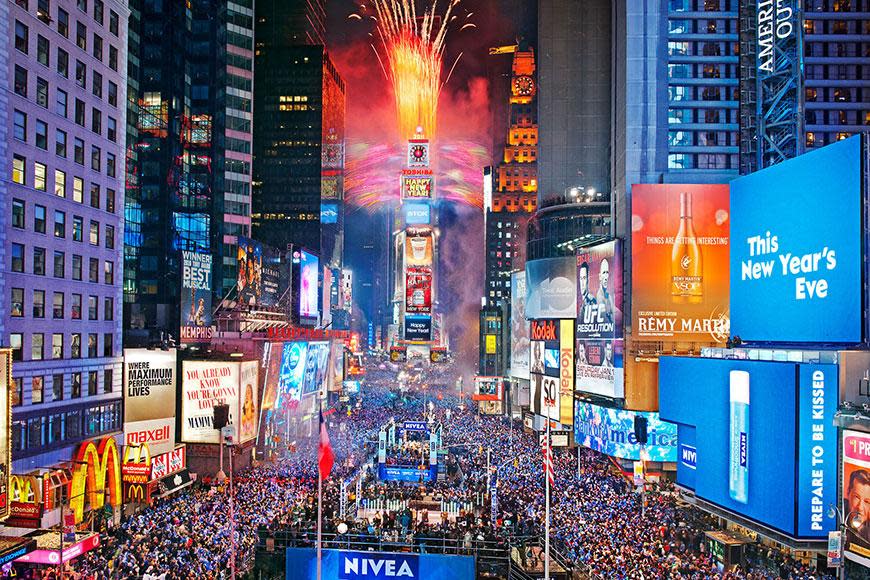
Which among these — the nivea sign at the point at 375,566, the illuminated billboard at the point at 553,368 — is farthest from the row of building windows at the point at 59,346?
the illuminated billboard at the point at 553,368

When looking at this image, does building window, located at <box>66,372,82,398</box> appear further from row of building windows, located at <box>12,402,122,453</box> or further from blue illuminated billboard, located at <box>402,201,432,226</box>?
blue illuminated billboard, located at <box>402,201,432,226</box>

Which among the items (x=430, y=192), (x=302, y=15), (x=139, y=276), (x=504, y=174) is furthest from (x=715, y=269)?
(x=302, y=15)

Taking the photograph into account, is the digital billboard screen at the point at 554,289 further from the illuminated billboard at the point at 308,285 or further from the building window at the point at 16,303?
the building window at the point at 16,303

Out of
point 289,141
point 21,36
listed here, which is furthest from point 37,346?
point 289,141

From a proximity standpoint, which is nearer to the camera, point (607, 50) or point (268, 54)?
point (607, 50)

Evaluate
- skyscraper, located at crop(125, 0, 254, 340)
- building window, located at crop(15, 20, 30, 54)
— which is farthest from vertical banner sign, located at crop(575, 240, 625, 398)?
building window, located at crop(15, 20, 30, 54)

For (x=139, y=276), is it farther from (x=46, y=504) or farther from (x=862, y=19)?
(x=862, y=19)
